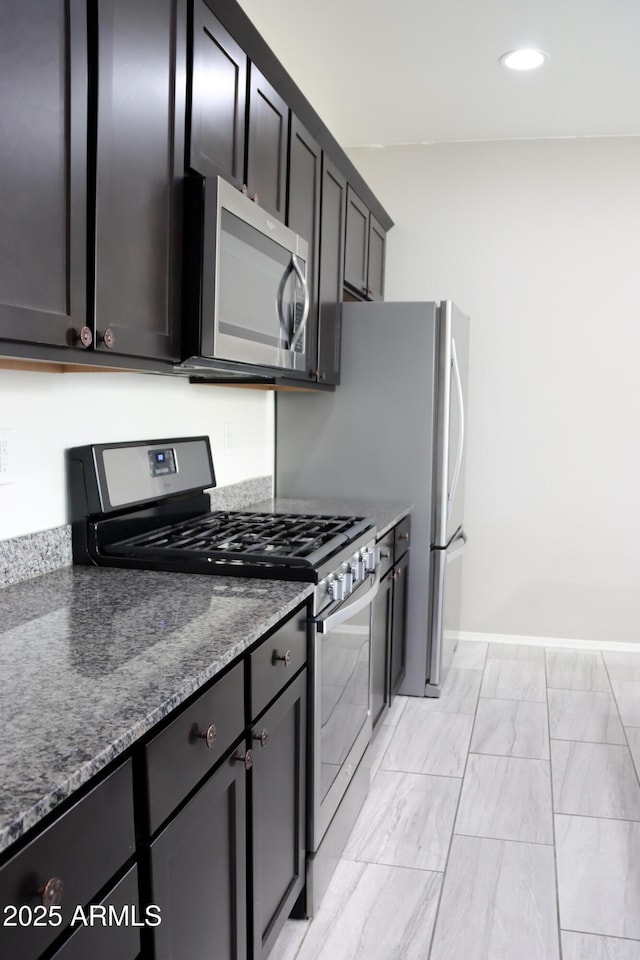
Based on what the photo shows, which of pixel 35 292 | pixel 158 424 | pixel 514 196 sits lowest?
pixel 158 424

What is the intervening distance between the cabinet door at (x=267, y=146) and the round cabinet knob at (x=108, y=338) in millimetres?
848

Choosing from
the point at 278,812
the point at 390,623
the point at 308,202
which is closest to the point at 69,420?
the point at 278,812

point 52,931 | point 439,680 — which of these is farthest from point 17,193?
point 439,680

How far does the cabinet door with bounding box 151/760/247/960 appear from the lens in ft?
3.94

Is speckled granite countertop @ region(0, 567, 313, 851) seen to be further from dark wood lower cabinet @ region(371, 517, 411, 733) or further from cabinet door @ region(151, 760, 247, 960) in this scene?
dark wood lower cabinet @ region(371, 517, 411, 733)

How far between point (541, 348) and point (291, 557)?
269cm

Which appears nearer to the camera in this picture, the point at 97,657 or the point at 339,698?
the point at 97,657

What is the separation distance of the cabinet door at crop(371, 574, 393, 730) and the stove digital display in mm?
835

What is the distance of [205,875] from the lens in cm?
137

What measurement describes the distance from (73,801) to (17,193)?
3.08 feet

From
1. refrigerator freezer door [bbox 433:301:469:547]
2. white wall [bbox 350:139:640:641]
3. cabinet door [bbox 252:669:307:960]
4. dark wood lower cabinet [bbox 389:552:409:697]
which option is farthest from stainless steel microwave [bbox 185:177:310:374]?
white wall [bbox 350:139:640:641]

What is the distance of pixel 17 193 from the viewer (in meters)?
1.30

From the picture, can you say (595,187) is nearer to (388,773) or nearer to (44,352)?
(388,773)

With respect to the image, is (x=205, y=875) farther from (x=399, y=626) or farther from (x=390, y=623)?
(x=399, y=626)
